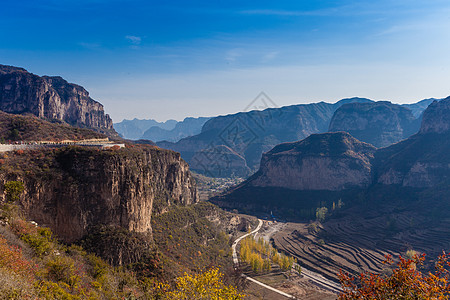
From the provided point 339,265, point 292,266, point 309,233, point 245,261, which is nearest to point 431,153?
point 309,233

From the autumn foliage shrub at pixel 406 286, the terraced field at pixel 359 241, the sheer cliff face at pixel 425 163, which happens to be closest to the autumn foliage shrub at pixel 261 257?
the terraced field at pixel 359 241

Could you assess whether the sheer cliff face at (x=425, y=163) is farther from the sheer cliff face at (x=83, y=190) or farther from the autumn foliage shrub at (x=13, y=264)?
the autumn foliage shrub at (x=13, y=264)

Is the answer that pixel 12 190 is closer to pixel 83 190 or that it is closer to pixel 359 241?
pixel 83 190

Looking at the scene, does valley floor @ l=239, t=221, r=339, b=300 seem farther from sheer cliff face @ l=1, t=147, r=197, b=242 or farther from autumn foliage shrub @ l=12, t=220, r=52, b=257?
autumn foliage shrub @ l=12, t=220, r=52, b=257

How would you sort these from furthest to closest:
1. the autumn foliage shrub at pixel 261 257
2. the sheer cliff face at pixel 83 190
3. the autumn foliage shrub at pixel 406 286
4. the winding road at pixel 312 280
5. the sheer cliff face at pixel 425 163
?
the sheer cliff face at pixel 425 163, the autumn foliage shrub at pixel 261 257, the winding road at pixel 312 280, the sheer cliff face at pixel 83 190, the autumn foliage shrub at pixel 406 286

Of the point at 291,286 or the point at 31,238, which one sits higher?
the point at 31,238

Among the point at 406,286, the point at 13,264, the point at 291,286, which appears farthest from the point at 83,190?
the point at 291,286

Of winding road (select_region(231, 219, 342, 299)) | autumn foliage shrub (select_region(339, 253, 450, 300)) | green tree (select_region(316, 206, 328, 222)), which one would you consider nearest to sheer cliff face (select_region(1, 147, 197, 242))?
winding road (select_region(231, 219, 342, 299))
